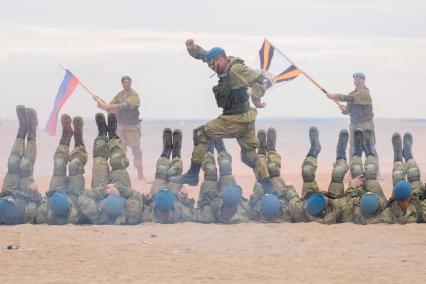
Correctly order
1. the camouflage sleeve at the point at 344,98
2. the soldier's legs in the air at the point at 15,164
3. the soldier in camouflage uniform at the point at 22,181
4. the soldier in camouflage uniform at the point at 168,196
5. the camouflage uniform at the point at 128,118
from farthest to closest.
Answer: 1. the camouflage uniform at the point at 128,118
2. the camouflage sleeve at the point at 344,98
3. the soldier's legs in the air at the point at 15,164
4. the soldier in camouflage uniform at the point at 22,181
5. the soldier in camouflage uniform at the point at 168,196

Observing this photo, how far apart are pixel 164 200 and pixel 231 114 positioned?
1.32 metres

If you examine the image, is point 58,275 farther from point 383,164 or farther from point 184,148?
point 184,148

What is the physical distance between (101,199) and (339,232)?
277cm

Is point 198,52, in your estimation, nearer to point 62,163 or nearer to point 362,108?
point 62,163

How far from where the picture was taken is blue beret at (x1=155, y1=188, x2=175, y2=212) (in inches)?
516

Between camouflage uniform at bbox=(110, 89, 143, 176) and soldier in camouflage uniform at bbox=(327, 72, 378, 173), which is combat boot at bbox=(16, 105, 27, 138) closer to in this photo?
camouflage uniform at bbox=(110, 89, 143, 176)

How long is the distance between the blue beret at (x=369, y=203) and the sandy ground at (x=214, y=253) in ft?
0.71

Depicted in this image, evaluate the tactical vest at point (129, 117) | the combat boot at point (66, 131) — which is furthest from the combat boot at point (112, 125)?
the tactical vest at point (129, 117)

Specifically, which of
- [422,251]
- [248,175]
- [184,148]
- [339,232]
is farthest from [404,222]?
[184,148]

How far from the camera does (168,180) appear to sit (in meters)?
13.9

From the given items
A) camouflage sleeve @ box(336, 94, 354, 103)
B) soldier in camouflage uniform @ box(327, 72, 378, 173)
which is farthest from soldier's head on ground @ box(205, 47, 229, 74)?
soldier in camouflage uniform @ box(327, 72, 378, 173)

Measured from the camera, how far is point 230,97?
1352 cm

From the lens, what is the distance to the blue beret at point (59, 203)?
13242 millimetres

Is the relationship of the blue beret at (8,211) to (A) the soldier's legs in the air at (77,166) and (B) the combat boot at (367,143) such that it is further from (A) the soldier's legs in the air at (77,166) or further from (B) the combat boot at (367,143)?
(B) the combat boot at (367,143)
